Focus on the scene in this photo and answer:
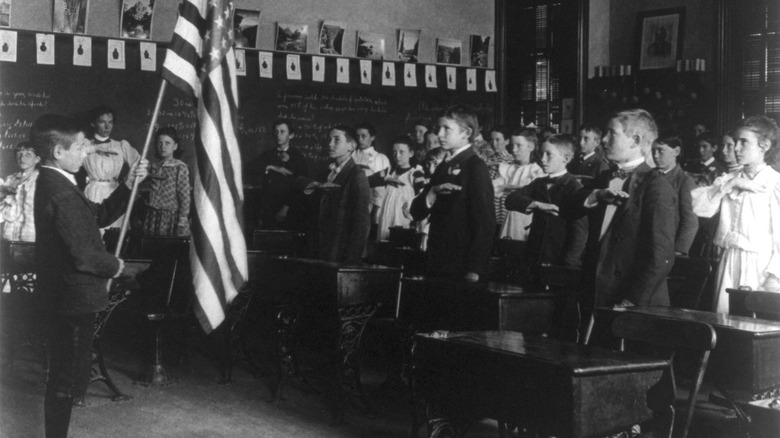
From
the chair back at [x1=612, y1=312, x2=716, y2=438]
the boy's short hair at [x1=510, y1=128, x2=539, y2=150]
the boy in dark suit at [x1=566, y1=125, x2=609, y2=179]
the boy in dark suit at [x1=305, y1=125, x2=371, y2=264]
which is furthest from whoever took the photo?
the boy's short hair at [x1=510, y1=128, x2=539, y2=150]

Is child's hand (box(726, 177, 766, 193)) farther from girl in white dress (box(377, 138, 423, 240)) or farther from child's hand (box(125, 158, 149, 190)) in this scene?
girl in white dress (box(377, 138, 423, 240))

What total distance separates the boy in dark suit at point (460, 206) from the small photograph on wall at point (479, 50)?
7023mm

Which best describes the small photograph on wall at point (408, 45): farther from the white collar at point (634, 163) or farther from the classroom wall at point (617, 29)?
the white collar at point (634, 163)

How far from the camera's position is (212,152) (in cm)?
357

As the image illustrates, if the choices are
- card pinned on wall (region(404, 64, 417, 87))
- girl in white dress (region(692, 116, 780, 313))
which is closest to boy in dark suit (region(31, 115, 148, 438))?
girl in white dress (region(692, 116, 780, 313))

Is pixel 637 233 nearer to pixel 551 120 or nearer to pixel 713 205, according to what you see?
pixel 713 205

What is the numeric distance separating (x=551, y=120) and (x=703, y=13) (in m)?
2.25

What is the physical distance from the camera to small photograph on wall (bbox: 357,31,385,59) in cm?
1073

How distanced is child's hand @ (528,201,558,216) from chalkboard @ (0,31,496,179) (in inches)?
155

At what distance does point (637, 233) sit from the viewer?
3.70m

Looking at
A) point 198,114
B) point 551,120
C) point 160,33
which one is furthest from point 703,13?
point 198,114

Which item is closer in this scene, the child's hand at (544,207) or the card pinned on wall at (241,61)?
the child's hand at (544,207)

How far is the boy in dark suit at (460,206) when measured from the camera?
14.8ft

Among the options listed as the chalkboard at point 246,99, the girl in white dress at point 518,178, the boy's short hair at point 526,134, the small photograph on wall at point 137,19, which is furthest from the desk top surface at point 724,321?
the small photograph on wall at point 137,19
